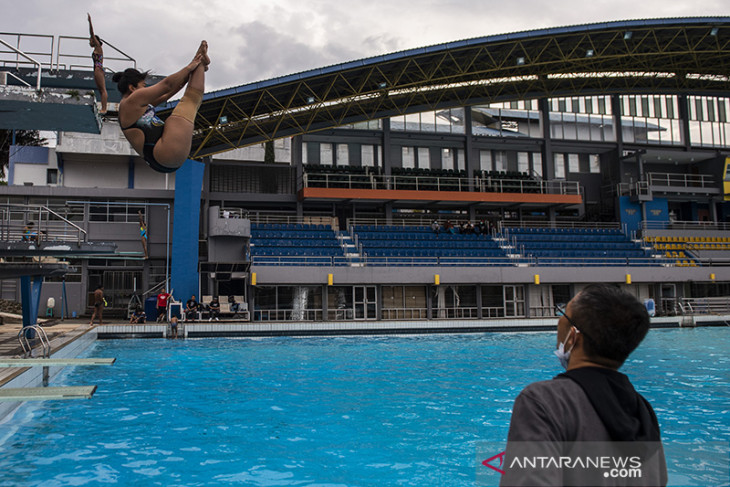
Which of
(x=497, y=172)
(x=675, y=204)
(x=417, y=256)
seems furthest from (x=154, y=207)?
(x=675, y=204)

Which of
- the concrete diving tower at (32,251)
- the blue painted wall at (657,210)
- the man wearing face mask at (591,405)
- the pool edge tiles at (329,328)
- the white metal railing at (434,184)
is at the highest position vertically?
the white metal railing at (434,184)

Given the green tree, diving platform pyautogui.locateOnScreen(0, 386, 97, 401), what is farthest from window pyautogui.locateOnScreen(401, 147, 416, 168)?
diving platform pyautogui.locateOnScreen(0, 386, 97, 401)

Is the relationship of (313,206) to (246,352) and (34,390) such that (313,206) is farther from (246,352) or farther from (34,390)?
(34,390)

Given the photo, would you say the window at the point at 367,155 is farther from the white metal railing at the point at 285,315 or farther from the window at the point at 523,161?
the white metal railing at the point at 285,315

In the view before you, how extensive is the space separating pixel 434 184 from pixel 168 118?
28.3 m

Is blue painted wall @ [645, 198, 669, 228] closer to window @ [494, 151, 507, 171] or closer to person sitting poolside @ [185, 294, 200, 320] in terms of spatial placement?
window @ [494, 151, 507, 171]

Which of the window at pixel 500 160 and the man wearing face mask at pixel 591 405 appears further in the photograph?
the window at pixel 500 160

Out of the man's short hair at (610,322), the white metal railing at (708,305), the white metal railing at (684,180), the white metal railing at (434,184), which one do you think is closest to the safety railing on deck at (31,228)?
the man's short hair at (610,322)

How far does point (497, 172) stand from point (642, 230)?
360 inches

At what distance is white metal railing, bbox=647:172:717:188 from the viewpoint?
3444cm

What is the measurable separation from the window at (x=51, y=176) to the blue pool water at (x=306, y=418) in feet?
56.0

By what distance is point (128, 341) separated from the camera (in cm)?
1864

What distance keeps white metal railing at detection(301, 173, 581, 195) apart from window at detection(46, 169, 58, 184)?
42.9 feet

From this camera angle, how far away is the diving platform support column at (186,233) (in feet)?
76.4
